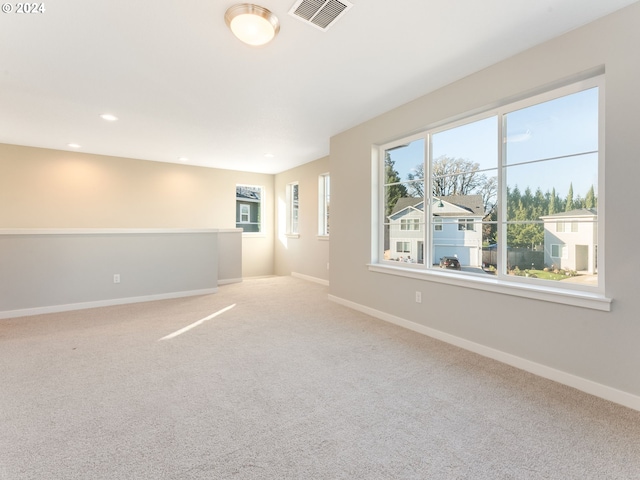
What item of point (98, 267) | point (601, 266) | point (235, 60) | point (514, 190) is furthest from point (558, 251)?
point (98, 267)

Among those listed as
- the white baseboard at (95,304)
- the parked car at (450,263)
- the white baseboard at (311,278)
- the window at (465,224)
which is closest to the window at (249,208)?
the white baseboard at (311,278)

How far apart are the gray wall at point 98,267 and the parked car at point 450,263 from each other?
12.7 ft

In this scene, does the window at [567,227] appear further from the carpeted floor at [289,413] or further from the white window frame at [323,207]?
the white window frame at [323,207]

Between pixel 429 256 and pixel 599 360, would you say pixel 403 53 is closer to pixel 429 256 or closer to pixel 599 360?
pixel 429 256

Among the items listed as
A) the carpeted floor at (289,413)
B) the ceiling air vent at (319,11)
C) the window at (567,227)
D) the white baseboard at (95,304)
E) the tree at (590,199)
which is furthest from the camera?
the white baseboard at (95,304)

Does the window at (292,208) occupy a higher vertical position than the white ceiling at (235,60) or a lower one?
lower

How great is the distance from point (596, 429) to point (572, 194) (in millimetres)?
1592

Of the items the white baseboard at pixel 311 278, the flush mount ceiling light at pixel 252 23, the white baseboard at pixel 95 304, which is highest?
the flush mount ceiling light at pixel 252 23

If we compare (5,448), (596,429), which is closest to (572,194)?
(596,429)

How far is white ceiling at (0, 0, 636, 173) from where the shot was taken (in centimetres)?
200

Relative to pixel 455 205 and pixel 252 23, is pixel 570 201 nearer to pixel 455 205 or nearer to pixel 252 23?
pixel 455 205

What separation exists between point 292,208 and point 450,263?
4715mm

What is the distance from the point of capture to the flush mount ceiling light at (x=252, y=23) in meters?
1.94

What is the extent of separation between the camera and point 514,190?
261 cm
